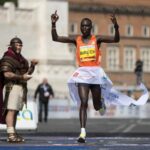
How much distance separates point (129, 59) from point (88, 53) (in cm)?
7584

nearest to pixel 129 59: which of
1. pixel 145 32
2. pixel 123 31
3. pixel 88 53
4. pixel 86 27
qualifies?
pixel 123 31

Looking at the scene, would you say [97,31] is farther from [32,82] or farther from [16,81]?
[16,81]

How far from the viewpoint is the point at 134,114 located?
44.1 m

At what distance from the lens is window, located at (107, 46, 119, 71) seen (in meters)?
91.1

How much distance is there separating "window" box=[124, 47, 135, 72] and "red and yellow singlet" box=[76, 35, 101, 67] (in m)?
74.0

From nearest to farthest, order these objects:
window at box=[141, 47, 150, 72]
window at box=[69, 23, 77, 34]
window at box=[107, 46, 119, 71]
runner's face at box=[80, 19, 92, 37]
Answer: runner's face at box=[80, 19, 92, 37] → window at box=[69, 23, 77, 34] → window at box=[107, 46, 119, 71] → window at box=[141, 47, 150, 72]

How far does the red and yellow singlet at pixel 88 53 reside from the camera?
16172mm

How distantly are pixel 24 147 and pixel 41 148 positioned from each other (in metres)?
0.42

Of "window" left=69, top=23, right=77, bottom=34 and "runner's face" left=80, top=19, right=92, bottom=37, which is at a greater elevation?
"window" left=69, top=23, right=77, bottom=34

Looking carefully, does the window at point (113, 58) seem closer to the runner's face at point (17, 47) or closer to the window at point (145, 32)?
the window at point (145, 32)

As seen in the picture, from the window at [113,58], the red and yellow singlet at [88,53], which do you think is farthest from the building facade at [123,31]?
the red and yellow singlet at [88,53]

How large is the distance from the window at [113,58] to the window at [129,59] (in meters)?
0.88

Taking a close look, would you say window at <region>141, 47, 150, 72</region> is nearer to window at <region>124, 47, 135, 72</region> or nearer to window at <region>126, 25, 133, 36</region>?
window at <region>124, 47, 135, 72</region>

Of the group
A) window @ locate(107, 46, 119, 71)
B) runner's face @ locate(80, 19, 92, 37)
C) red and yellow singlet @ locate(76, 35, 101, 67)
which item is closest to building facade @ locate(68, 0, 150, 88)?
window @ locate(107, 46, 119, 71)
